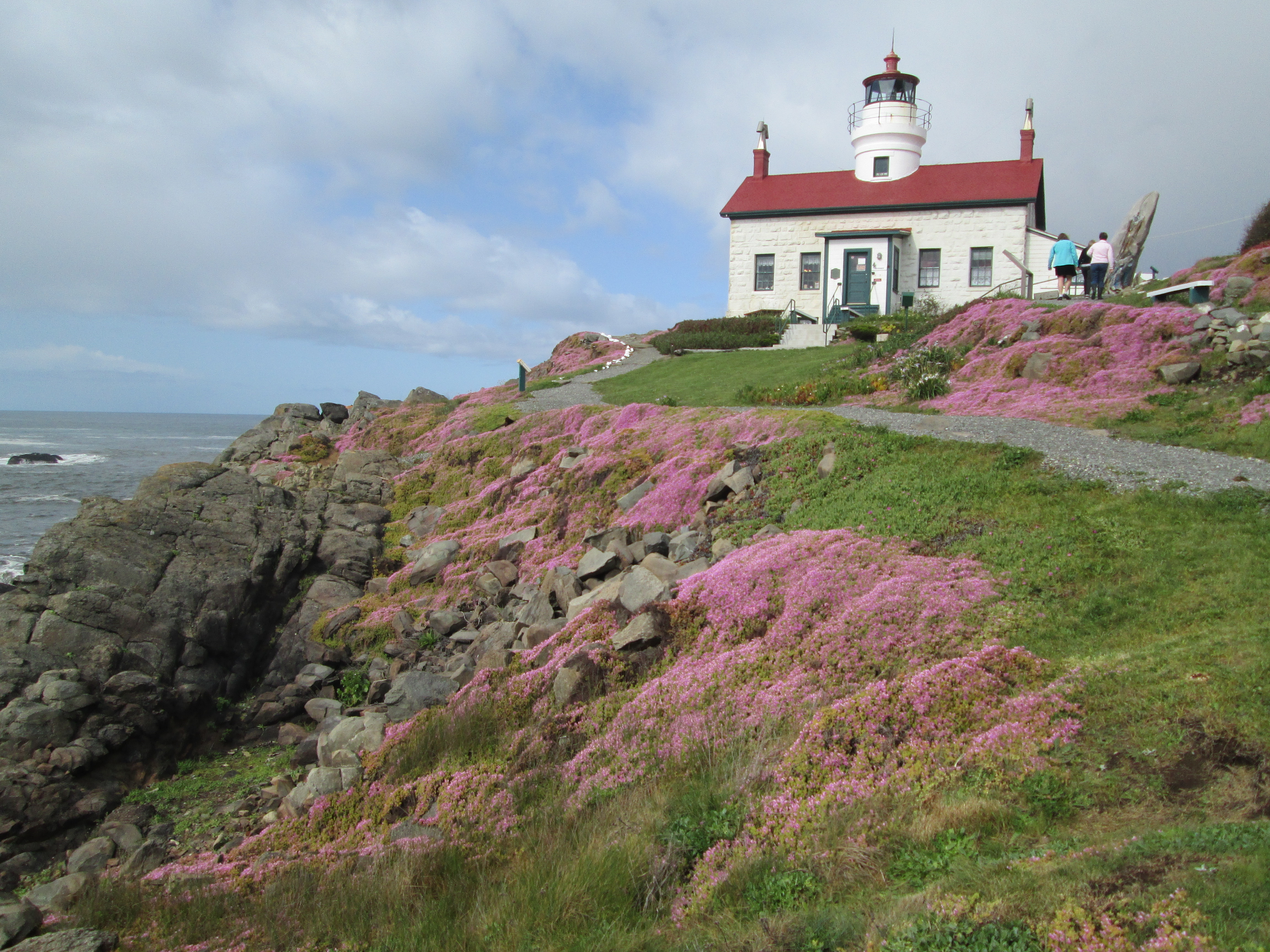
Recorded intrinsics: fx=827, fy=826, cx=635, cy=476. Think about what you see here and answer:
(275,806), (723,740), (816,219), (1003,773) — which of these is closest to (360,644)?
(275,806)

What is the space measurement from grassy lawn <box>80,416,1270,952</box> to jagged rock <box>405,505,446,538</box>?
443 inches

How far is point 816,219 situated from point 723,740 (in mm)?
41704

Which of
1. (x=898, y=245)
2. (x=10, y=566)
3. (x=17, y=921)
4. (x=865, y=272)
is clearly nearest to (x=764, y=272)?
(x=865, y=272)

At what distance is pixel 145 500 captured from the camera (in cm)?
1856

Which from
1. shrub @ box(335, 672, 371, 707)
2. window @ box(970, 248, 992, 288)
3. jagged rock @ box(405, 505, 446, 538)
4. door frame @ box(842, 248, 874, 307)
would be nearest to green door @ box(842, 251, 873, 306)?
door frame @ box(842, 248, 874, 307)

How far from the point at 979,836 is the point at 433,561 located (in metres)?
14.3

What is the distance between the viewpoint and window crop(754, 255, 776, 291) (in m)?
46.5

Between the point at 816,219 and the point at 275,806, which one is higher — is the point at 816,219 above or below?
above

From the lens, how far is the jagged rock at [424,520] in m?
21.4

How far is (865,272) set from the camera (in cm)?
4331

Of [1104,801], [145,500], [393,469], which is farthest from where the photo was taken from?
[393,469]

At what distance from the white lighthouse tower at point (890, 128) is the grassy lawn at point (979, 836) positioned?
4077 cm

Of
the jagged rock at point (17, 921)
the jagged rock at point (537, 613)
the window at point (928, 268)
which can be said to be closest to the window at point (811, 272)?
the window at point (928, 268)

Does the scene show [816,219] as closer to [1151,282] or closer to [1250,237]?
[1151,282]
